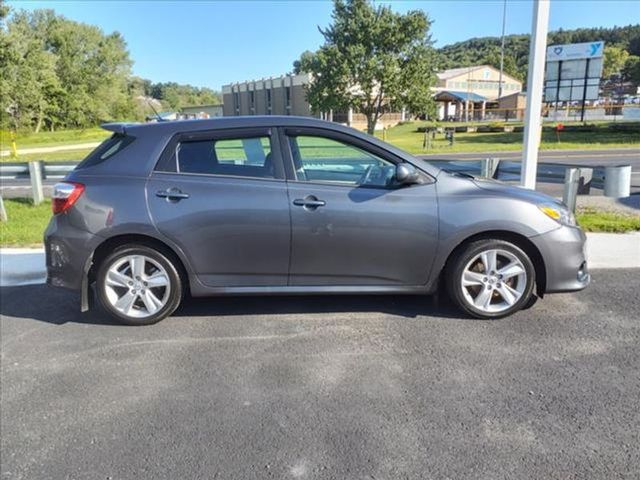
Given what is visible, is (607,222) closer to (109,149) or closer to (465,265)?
(465,265)

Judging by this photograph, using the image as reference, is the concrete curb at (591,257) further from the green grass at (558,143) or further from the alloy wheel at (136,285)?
the green grass at (558,143)

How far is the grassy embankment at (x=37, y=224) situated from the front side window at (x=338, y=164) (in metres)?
4.49

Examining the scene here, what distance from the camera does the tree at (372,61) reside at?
30.1 metres

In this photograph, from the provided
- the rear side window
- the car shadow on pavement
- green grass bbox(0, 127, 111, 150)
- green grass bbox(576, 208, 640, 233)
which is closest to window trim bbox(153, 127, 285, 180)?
the rear side window

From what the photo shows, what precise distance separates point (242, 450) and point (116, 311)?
2.10m

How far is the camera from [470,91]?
9238 centimetres

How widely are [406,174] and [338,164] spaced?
599 mm

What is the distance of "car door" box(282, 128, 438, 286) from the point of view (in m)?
4.12

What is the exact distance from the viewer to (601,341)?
388 centimetres

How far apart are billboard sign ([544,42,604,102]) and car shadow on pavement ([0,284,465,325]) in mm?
45702

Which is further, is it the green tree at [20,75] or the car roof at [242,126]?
the green tree at [20,75]

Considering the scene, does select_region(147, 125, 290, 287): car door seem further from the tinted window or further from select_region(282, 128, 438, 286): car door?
select_region(282, 128, 438, 286): car door

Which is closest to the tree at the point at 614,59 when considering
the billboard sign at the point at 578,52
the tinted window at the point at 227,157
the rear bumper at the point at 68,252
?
the billboard sign at the point at 578,52

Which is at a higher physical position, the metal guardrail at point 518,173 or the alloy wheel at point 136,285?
the metal guardrail at point 518,173
